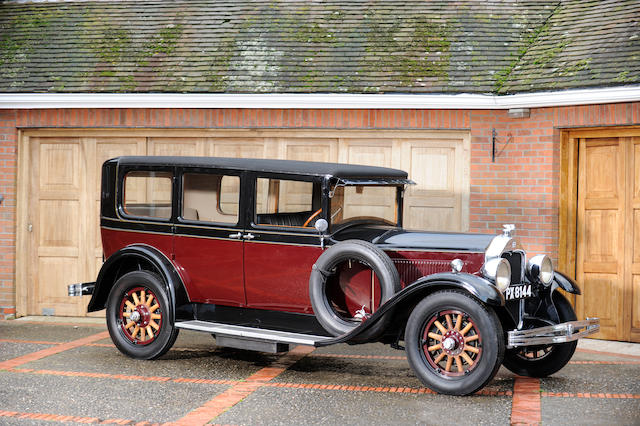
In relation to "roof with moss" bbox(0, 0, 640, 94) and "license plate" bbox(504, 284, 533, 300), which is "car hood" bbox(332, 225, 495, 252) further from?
"roof with moss" bbox(0, 0, 640, 94)

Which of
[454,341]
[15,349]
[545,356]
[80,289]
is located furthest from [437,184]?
[15,349]

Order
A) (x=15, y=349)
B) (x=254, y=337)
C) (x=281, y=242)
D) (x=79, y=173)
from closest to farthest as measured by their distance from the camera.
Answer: (x=254, y=337) → (x=281, y=242) → (x=15, y=349) → (x=79, y=173)

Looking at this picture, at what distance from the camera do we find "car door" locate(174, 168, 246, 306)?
23.8 ft

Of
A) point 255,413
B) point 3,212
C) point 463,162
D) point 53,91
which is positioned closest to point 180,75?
point 53,91

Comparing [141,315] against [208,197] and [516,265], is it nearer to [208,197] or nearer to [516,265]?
[208,197]

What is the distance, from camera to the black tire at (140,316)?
7.41 meters

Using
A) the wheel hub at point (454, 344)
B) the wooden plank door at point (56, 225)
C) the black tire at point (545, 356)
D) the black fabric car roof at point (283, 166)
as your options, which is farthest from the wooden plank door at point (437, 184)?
the wooden plank door at point (56, 225)

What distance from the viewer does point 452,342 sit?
6.15 metres

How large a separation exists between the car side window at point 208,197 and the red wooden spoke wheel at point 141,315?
801mm

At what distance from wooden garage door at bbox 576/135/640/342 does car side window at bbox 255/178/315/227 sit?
3.58 meters

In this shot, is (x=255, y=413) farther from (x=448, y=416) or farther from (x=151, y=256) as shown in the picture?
(x=151, y=256)

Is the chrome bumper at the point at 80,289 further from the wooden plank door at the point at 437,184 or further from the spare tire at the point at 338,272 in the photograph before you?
the wooden plank door at the point at 437,184

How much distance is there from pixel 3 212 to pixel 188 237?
3.91 meters

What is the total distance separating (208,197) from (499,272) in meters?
2.69
